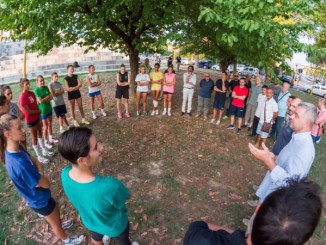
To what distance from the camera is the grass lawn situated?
4338 mm

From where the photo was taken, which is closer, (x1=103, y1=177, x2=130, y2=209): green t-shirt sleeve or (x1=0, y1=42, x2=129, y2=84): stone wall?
(x1=103, y1=177, x2=130, y2=209): green t-shirt sleeve

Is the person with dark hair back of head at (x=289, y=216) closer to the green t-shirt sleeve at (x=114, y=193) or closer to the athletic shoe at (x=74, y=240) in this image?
the green t-shirt sleeve at (x=114, y=193)

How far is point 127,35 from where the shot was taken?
8539 millimetres

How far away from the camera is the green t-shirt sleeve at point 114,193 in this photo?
7.90 ft

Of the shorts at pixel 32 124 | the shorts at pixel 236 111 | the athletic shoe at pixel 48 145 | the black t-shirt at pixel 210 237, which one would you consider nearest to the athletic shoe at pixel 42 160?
the athletic shoe at pixel 48 145

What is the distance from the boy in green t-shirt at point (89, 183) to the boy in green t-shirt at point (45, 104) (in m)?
4.34

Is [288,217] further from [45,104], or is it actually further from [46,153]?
[45,104]

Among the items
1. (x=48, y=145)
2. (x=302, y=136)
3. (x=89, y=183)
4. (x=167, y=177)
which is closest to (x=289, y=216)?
(x=89, y=183)

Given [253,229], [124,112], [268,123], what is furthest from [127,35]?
[253,229]

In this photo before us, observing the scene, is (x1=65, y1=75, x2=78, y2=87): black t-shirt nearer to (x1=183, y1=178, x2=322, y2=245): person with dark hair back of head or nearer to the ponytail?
the ponytail

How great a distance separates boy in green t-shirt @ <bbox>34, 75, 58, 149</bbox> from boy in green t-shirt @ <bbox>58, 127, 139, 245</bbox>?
4.34 meters

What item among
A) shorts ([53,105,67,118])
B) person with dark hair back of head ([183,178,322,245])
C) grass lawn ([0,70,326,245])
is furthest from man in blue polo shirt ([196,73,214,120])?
person with dark hair back of head ([183,178,322,245])

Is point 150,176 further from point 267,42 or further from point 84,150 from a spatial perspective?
point 267,42

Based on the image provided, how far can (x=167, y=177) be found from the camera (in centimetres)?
554
